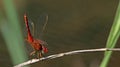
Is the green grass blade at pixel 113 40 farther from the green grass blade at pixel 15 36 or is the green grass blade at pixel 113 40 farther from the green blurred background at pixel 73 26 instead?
the green blurred background at pixel 73 26

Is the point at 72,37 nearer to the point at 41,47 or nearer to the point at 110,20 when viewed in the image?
the point at 110,20

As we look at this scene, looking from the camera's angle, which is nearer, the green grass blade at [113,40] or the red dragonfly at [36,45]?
the green grass blade at [113,40]

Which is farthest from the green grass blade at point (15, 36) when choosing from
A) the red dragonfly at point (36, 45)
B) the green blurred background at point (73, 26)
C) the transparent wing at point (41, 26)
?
the green blurred background at point (73, 26)

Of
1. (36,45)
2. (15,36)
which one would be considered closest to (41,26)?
(36,45)

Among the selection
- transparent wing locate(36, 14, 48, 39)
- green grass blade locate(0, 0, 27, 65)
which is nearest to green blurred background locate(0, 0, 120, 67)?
transparent wing locate(36, 14, 48, 39)

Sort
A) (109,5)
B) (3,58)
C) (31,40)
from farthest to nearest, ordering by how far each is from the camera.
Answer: (109,5) → (3,58) → (31,40)

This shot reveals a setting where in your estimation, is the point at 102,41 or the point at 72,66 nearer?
the point at 72,66

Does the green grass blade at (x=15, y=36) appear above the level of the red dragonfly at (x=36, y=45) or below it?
above

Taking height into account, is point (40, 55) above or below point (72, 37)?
above

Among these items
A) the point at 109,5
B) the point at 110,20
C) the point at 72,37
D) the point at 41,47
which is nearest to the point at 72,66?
the point at 72,37
